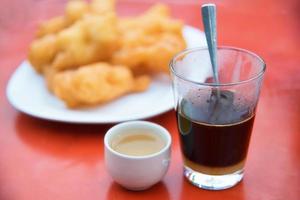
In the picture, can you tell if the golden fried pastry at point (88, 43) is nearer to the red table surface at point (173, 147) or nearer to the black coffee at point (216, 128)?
the red table surface at point (173, 147)

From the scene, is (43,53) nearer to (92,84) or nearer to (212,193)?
(92,84)

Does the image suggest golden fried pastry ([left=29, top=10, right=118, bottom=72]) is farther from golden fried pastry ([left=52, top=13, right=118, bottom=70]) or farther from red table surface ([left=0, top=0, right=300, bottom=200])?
→ red table surface ([left=0, top=0, right=300, bottom=200])

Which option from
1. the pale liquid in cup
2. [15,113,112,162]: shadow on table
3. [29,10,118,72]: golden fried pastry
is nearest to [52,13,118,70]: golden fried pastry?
[29,10,118,72]: golden fried pastry

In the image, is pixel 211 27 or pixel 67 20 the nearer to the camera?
pixel 211 27

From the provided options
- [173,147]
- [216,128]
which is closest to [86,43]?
[173,147]

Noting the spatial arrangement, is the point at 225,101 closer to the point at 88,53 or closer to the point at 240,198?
the point at 240,198

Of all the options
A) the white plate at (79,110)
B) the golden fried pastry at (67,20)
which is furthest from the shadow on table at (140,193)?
the golden fried pastry at (67,20)

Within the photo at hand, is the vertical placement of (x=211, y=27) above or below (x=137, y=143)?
above
